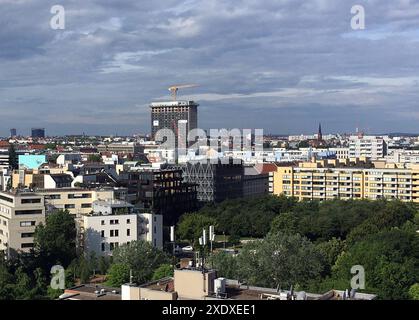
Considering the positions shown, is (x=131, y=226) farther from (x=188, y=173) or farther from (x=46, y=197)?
(x=188, y=173)

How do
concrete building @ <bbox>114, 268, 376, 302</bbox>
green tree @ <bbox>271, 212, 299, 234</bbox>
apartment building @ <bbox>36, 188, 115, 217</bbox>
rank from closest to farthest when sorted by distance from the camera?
concrete building @ <bbox>114, 268, 376, 302</bbox> → apartment building @ <bbox>36, 188, 115, 217</bbox> → green tree @ <bbox>271, 212, 299, 234</bbox>

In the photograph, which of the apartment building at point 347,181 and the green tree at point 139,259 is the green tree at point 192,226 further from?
the apartment building at point 347,181

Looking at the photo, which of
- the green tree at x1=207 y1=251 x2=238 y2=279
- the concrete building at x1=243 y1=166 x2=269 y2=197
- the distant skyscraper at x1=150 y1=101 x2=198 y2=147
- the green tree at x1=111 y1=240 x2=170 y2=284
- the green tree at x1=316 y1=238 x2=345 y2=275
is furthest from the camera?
the distant skyscraper at x1=150 y1=101 x2=198 y2=147

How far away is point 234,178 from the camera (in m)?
35.7

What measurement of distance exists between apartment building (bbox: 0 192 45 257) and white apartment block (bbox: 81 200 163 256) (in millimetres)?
1634

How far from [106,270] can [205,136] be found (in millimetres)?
64009

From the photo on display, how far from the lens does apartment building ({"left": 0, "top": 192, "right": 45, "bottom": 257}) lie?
728 inches

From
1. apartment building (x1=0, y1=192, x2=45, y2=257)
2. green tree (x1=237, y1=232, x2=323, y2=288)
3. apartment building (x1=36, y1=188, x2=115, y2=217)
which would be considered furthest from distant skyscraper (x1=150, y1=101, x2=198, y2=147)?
green tree (x1=237, y1=232, x2=323, y2=288)

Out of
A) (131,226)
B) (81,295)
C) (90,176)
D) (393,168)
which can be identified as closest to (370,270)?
(81,295)

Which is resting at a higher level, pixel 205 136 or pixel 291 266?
pixel 205 136

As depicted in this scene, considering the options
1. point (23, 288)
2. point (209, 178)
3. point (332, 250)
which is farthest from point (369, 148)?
point (23, 288)

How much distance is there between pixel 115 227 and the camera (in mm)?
18859

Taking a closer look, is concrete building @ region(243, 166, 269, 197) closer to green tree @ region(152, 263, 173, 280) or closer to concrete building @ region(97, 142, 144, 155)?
green tree @ region(152, 263, 173, 280)
